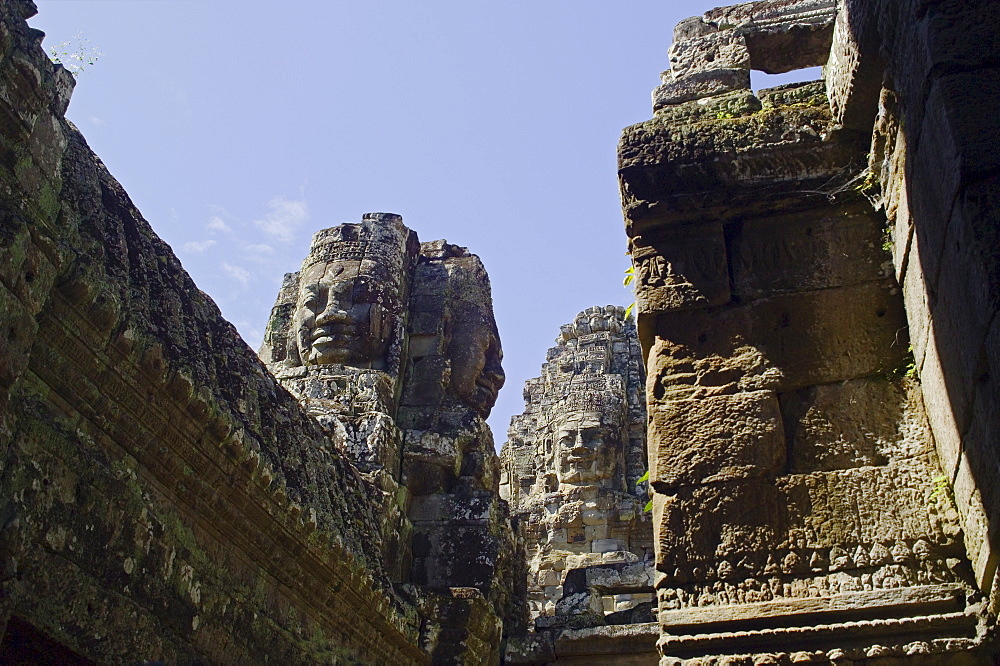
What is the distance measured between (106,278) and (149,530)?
1211 mm

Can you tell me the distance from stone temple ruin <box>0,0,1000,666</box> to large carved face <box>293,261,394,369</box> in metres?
2.52

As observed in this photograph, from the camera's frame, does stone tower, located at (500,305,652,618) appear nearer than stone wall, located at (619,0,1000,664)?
No

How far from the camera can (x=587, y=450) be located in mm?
18484

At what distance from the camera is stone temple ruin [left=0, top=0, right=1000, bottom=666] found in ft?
10.7

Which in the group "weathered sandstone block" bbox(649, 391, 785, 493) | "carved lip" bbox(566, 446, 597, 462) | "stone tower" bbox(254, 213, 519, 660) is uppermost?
"carved lip" bbox(566, 446, 597, 462)

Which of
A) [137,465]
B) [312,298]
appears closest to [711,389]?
[137,465]

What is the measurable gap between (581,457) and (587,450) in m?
0.18

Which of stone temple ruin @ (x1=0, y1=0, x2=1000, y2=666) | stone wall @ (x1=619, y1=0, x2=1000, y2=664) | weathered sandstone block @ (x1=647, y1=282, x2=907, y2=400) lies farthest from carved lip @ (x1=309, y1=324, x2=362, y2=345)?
weathered sandstone block @ (x1=647, y1=282, x2=907, y2=400)

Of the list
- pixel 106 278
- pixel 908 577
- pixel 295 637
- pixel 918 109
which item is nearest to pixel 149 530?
pixel 106 278

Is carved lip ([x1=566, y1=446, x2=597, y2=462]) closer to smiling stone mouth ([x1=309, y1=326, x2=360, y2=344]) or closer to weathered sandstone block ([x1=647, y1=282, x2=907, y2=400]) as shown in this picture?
smiling stone mouth ([x1=309, y1=326, x2=360, y2=344])

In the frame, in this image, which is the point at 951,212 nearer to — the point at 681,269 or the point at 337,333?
the point at 681,269

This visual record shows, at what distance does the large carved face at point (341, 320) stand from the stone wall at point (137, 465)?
2.11 m

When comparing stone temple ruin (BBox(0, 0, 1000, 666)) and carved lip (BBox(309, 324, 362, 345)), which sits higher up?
carved lip (BBox(309, 324, 362, 345))

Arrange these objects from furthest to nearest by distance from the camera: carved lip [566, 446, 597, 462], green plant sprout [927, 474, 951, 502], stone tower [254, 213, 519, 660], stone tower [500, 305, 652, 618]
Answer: carved lip [566, 446, 597, 462] → stone tower [500, 305, 652, 618] → stone tower [254, 213, 519, 660] → green plant sprout [927, 474, 951, 502]
